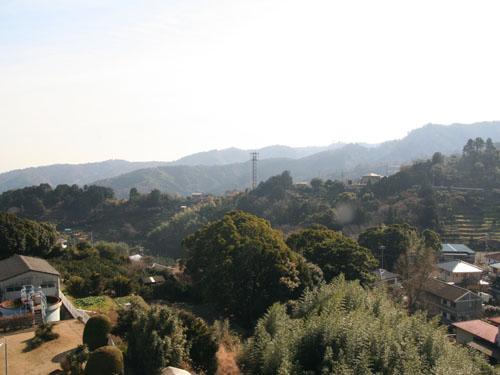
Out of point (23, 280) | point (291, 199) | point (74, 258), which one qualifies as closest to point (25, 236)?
point (74, 258)

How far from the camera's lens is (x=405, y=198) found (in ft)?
170

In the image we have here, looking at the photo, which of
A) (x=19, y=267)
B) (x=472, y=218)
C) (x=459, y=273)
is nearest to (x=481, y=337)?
(x=459, y=273)

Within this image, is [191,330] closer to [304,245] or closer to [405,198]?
[304,245]

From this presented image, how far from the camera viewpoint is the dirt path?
39.3 ft

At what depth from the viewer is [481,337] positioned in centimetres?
2052

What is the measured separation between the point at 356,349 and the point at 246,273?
35.6 ft

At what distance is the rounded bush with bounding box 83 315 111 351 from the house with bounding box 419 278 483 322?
70.2 feet

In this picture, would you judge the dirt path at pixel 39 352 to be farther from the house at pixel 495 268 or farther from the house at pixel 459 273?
the house at pixel 495 268

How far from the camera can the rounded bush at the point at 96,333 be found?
12266mm

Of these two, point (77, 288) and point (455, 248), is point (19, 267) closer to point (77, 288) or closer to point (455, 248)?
point (77, 288)

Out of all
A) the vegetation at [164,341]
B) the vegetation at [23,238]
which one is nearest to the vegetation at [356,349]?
the vegetation at [164,341]

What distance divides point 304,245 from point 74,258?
14.6 metres

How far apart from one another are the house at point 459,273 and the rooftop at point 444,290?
13.4 ft

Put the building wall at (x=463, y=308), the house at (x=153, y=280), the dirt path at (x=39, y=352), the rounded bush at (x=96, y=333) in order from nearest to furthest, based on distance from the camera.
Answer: the dirt path at (x=39, y=352) < the rounded bush at (x=96, y=333) < the house at (x=153, y=280) < the building wall at (x=463, y=308)
